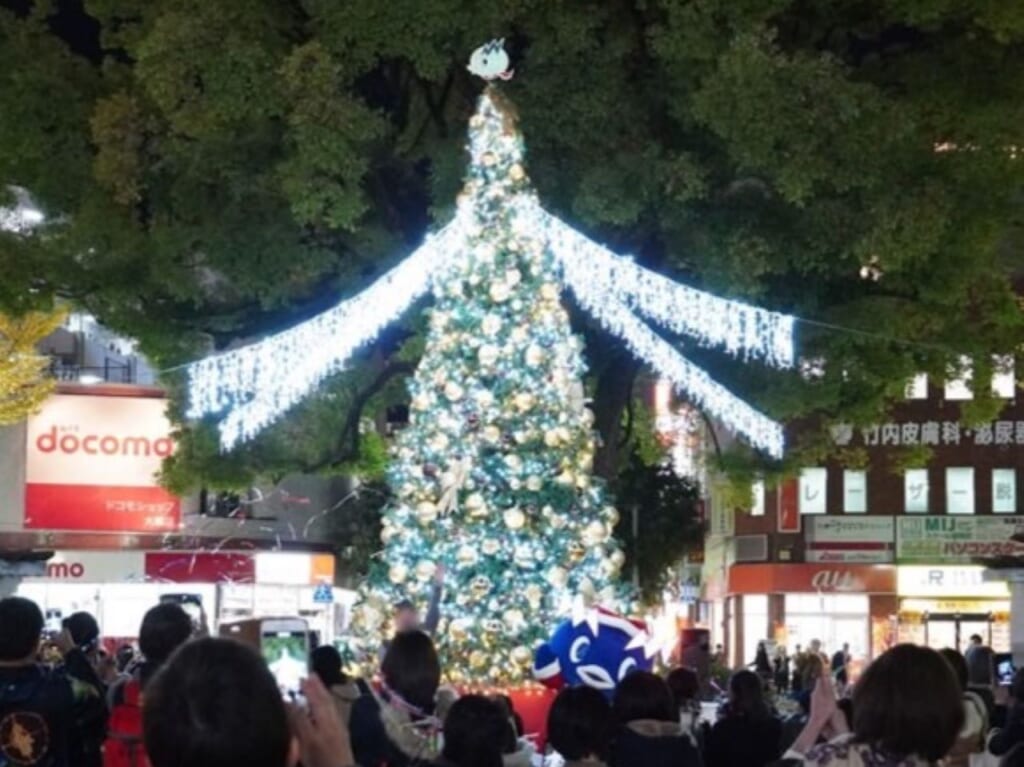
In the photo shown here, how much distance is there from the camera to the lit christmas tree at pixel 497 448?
1800 cm

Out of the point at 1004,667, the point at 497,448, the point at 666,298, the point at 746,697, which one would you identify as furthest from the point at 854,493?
the point at 746,697

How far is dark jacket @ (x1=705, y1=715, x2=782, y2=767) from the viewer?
9.12m

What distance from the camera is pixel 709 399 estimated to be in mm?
20750

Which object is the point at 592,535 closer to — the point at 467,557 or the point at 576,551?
the point at 576,551

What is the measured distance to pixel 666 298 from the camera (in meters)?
19.5

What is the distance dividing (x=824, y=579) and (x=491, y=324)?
119 feet

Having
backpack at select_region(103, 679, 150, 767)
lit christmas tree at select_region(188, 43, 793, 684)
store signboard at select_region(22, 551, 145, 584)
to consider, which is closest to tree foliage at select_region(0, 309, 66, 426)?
store signboard at select_region(22, 551, 145, 584)

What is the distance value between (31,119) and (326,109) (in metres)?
4.66

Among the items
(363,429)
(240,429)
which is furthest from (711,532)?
(240,429)

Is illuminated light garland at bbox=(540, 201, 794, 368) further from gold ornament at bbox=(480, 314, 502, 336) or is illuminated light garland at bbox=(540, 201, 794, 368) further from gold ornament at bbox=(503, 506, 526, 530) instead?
gold ornament at bbox=(503, 506, 526, 530)

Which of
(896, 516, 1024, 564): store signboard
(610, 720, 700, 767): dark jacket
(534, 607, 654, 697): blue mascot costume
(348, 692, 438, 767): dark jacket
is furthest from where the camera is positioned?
(896, 516, 1024, 564): store signboard

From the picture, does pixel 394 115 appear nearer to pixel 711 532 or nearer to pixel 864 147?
pixel 864 147

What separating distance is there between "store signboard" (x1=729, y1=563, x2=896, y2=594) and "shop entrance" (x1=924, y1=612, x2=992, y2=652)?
4.81 ft

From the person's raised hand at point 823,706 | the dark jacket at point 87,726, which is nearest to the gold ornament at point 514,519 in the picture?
the dark jacket at point 87,726
